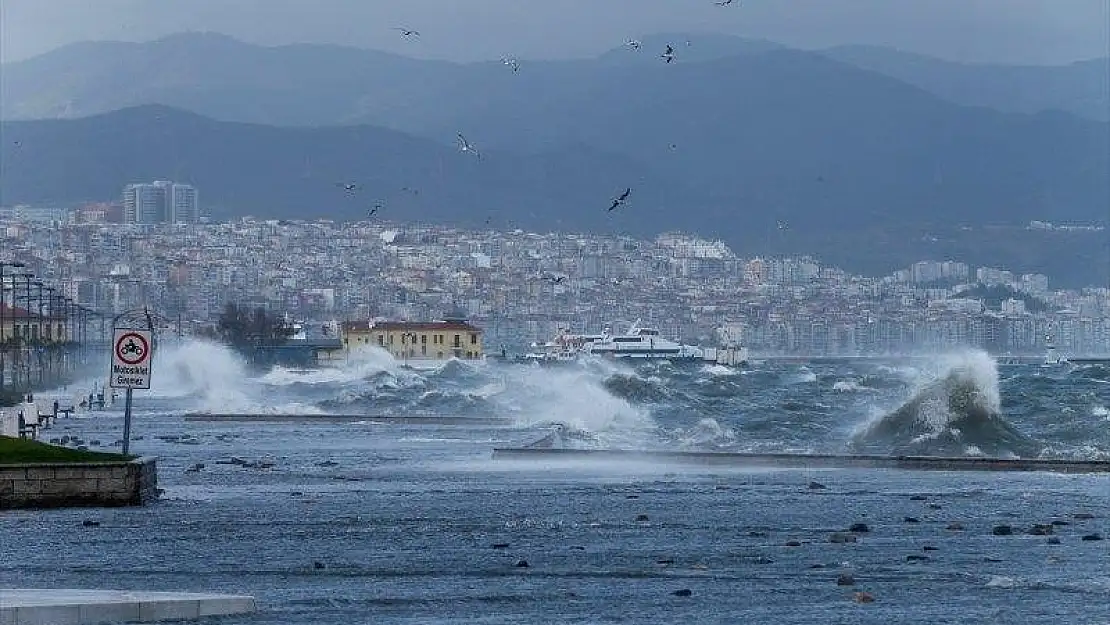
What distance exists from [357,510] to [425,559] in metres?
8.37

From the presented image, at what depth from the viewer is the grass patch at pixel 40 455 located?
123ft

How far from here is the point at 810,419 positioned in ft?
257

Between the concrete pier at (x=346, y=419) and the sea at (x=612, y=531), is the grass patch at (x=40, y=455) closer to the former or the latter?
the sea at (x=612, y=531)

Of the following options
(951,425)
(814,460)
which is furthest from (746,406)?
(814,460)

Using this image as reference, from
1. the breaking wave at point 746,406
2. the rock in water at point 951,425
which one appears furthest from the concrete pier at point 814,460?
the rock in water at point 951,425

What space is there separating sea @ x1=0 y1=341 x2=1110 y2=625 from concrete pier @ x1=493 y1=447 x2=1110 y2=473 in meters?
0.81

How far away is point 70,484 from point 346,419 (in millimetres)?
52956

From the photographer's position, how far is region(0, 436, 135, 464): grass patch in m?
37.4

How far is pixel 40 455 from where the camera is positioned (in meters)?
37.9

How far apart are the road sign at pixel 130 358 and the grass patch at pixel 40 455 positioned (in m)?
1.28

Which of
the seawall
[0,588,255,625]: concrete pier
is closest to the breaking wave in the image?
the seawall

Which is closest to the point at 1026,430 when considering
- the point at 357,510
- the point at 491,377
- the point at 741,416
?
the point at 741,416

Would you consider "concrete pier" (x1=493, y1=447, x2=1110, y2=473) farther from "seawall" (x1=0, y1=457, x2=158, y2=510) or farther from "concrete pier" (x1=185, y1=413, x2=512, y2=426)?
"concrete pier" (x1=185, y1=413, x2=512, y2=426)

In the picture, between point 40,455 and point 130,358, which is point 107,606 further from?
point 130,358
